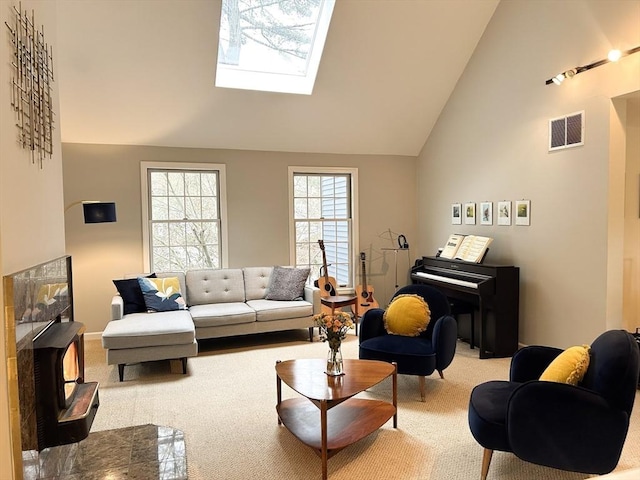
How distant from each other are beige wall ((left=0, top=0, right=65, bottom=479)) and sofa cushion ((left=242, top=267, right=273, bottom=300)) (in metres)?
2.78

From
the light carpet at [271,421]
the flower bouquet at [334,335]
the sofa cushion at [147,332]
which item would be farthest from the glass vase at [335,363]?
the sofa cushion at [147,332]

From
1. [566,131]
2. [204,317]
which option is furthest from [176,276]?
[566,131]

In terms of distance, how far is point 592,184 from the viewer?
12.4 feet

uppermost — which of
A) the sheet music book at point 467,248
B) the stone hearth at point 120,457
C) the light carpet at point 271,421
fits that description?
the sheet music book at point 467,248

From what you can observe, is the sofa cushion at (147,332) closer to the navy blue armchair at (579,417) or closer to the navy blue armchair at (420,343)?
the navy blue armchair at (420,343)

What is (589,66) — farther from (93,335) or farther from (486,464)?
(93,335)

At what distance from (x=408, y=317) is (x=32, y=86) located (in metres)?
3.08

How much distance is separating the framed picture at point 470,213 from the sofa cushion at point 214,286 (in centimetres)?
286

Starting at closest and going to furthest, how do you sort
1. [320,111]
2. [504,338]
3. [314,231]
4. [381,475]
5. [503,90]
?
[381,475], [504,338], [503,90], [320,111], [314,231]

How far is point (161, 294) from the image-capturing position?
185 inches

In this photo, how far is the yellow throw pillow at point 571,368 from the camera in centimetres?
223

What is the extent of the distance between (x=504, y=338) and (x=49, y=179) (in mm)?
4145

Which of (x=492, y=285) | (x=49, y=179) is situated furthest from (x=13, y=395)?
(x=492, y=285)

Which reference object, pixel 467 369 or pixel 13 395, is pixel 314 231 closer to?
pixel 467 369
